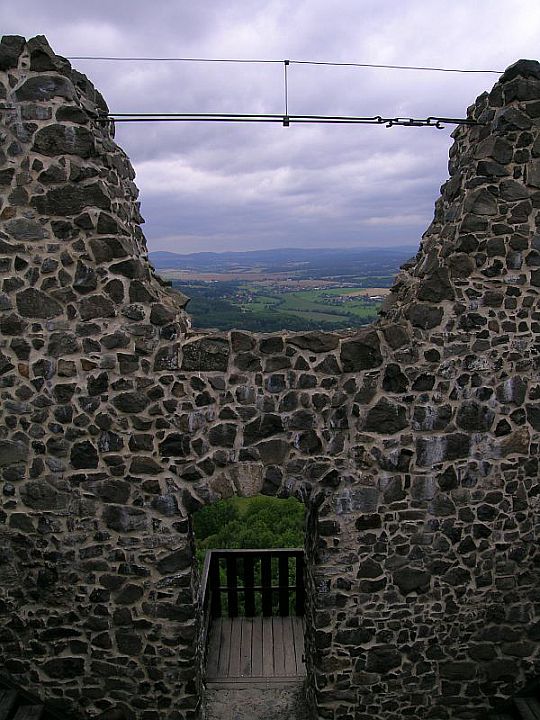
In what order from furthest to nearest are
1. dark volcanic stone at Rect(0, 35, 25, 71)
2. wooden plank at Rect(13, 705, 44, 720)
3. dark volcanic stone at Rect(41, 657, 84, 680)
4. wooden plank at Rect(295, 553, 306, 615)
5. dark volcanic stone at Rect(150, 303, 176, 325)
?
1. wooden plank at Rect(295, 553, 306, 615)
2. dark volcanic stone at Rect(41, 657, 84, 680)
3. wooden plank at Rect(13, 705, 44, 720)
4. dark volcanic stone at Rect(150, 303, 176, 325)
5. dark volcanic stone at Rect(0, 35, 25, 71)

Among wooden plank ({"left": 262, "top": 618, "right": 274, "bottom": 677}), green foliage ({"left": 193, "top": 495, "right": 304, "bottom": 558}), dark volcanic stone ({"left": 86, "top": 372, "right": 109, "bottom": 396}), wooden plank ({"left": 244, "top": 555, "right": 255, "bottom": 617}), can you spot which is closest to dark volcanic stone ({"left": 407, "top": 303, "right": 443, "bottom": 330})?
dark volcanic stone ({"left": 86, "top": 372, "right": 109, "bottom": 396})

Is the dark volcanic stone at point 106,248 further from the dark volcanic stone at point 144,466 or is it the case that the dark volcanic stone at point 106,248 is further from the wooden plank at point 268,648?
the wooden plank at point 268,648

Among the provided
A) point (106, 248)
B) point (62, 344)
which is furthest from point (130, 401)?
point (106, 248)

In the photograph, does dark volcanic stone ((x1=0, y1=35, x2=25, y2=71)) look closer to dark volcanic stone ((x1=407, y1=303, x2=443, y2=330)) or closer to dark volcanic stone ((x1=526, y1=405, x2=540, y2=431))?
dark volcanic stone ((x1=407, y1=303, x2=443, y2=330))

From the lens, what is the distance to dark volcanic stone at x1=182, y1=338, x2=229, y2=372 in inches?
209

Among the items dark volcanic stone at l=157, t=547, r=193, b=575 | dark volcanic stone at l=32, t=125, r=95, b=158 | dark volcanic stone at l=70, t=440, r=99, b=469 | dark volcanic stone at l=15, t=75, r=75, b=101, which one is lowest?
dark volcanic stone at l=157, t=547, r=193, b=575

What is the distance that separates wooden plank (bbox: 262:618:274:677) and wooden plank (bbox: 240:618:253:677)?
0.63ft

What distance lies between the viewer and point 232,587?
27.2 feet

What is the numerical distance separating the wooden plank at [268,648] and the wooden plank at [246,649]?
0.63 feet

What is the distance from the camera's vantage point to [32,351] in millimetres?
5293

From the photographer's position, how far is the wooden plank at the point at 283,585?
8.34m

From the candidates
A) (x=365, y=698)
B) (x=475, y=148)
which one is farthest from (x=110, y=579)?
(x=475, y=148)

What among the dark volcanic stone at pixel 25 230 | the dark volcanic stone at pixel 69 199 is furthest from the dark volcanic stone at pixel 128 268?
the dark volcanic stone at pixel 25 230

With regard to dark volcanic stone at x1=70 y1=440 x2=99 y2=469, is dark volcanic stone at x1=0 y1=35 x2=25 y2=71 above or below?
above
